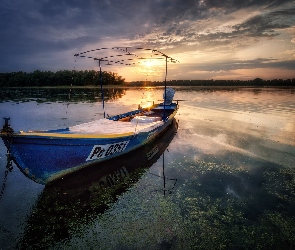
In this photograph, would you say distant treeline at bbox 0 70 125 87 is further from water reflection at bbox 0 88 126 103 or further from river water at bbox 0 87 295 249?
river water at bbox 0 87 295 249

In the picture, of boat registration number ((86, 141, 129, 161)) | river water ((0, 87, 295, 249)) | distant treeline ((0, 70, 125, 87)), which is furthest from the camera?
distant treeline ((0, 70, 125, 87))

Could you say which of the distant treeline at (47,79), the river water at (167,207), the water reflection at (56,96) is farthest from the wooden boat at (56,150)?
the distant treeline at (47,79)

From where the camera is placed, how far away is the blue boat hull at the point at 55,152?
650 cm

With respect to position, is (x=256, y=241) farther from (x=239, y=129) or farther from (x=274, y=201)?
(x=239, y=129)

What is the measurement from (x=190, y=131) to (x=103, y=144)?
941 centimetres

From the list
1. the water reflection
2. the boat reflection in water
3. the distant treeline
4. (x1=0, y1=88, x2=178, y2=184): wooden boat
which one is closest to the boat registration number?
(x1=0, y1=88, x2=178, y2=184): wooden boat

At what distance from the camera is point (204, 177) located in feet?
27.7

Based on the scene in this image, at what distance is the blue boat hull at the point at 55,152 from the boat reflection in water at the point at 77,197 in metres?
0.45

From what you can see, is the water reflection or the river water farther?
the water reflection

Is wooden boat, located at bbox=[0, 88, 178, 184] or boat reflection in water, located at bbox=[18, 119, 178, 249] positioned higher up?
wooden boat, located at bbox=[0, 88, 178, 184]

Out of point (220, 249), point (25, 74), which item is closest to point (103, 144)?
point (220, 249)

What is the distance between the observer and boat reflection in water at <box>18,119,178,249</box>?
17.1ft

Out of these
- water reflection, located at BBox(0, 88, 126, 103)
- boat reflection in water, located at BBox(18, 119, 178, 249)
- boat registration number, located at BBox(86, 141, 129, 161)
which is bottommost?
water reflection, located at BBox(0, 88, 126, 103)

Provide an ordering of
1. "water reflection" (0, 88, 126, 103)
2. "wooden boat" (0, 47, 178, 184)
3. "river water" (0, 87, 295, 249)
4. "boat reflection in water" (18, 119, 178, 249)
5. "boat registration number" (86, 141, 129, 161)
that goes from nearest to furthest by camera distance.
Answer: "river water" (0, 87, 295, 249)
"boat reflection in water" (18, 119, 178, 249)
"wooden boat" (0, 47, 178, 184)
"boat registration number" (86, 141, 129, 161)
"water reflection" (0, 88, 126, 103)
